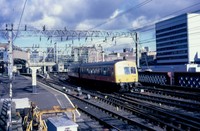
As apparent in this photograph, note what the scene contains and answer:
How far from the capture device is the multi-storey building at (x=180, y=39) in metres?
120

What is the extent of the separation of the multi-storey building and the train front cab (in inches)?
3544

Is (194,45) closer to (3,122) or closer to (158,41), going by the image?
(158,41)

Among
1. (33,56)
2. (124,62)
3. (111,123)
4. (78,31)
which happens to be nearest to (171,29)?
(33,56)

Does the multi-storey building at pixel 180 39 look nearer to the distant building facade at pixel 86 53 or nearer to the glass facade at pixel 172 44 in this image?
the glass facade at pixel 172 44

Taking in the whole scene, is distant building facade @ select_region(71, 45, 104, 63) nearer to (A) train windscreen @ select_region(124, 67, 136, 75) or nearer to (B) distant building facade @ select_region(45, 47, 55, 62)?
(B) distant building facade @ select_region(45, 47, 55, 62)

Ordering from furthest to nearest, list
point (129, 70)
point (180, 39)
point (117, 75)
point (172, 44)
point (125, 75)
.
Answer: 1. point (172, 44)
2. point (180, 39)
3. point (129, 70)
4. point (125, 75)
5. point (117, 75)

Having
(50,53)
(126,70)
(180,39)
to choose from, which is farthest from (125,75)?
(180,39)

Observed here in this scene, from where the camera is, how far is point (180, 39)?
126 metres

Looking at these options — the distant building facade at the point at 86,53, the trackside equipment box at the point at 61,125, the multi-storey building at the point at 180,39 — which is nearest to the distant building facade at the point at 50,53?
the distant building facade at the point at 86,53

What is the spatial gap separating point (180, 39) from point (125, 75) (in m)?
99.8

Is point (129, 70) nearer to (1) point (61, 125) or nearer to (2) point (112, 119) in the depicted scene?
(2) point (112, 119)

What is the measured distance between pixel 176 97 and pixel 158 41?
398 ft

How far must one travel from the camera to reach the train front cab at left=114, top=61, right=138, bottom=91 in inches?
1201

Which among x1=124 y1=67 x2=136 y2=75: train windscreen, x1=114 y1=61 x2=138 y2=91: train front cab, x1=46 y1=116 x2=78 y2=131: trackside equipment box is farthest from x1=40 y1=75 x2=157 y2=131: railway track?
x1=124 y1=67 x2=136 y2=75: train windscreen
